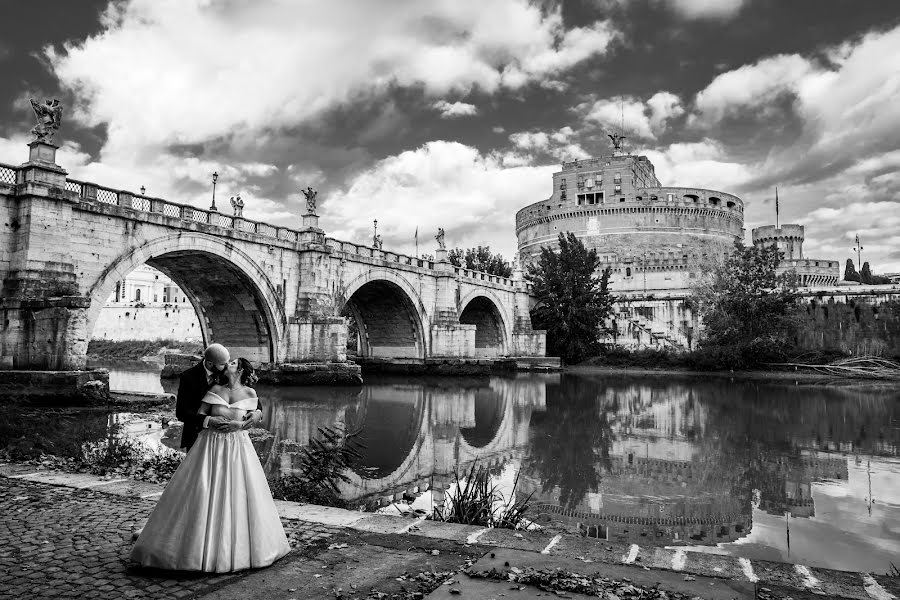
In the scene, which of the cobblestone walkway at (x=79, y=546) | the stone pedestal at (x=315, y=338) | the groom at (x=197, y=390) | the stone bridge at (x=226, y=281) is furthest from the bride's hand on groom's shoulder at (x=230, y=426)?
the stone pedestal at (x=315, y=338)

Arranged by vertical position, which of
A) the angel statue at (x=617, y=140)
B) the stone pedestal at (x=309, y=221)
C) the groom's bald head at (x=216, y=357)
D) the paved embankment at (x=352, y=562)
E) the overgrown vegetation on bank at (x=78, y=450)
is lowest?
the overgrown vegetation on bank at (x=78, y=450)

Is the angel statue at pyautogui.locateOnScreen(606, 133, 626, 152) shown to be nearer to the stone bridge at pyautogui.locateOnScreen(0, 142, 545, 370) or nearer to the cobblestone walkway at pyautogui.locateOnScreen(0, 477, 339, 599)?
the stone bridge at pyautogui.locateOnScreen(0, 142, 545, 370)

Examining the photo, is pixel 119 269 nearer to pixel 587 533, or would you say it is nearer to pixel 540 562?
pixel 587 533

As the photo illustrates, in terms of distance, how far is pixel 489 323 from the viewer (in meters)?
46.4

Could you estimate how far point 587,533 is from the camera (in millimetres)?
7395

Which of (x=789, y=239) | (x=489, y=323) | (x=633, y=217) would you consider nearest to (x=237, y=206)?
(x=489, y=323)

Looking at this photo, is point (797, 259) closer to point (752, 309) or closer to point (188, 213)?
point (752, 309)

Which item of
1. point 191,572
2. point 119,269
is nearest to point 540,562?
point 191,572

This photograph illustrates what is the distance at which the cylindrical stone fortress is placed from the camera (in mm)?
67688

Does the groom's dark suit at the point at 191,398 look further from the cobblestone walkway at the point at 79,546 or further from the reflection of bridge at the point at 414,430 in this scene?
the reflection of bridge at the point at 414,430

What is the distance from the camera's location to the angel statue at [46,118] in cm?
1662

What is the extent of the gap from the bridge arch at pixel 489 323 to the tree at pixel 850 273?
5114cm

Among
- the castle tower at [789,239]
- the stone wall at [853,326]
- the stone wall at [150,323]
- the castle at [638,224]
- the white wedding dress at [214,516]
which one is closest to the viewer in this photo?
the white wedding dress at [214,516]

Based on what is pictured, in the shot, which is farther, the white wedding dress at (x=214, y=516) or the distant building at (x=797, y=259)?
the distant building at (x=797, y=259)
